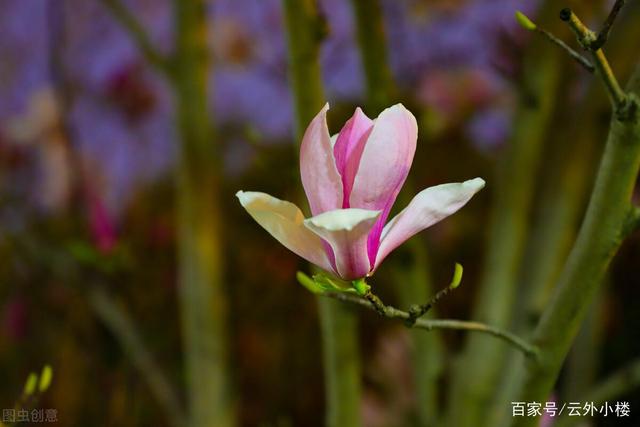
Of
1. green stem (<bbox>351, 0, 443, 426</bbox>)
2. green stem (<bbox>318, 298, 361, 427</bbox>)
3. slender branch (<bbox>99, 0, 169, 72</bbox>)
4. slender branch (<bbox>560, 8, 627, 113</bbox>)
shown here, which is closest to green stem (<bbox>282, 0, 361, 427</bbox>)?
green stem (<bbox>318, 298, 361, 427</bbox>)

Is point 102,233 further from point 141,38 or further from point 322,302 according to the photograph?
point 322,302

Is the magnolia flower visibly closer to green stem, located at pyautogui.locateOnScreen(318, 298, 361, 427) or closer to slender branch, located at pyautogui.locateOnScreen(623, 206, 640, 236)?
slender branch, located at pyautogui.locateOnScreen(623, 206, 640, 236)

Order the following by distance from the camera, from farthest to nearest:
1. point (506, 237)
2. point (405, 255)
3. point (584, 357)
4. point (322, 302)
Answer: point (584, 357), point (506, 237), point (405, 255), point (322, 302)

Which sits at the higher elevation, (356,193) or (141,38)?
(141,38)

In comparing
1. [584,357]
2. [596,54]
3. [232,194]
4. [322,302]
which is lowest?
[584,357]

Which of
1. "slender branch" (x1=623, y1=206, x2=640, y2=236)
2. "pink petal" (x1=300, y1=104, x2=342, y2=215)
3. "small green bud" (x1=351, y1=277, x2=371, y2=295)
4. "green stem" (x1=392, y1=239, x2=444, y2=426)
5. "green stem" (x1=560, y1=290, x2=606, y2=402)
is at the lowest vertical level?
"green stem" (x1=560, y1=290, x2=606, y2=402)

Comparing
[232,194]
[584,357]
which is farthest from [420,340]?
[232,194]
